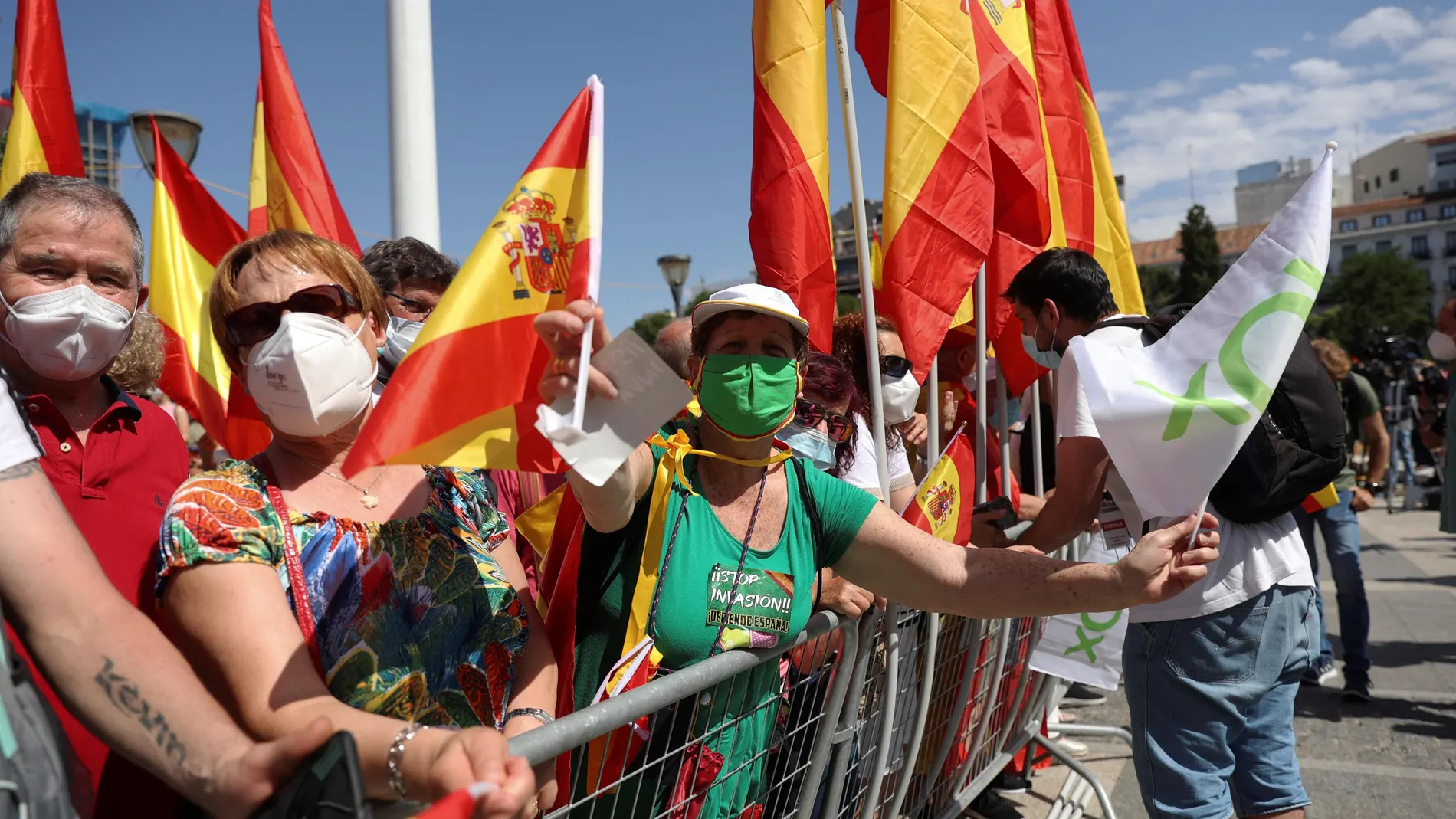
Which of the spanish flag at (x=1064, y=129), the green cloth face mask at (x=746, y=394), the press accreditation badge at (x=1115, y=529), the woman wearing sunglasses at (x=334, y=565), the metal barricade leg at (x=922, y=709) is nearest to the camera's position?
the woman wearing sunglasses at (x=334, y=565)

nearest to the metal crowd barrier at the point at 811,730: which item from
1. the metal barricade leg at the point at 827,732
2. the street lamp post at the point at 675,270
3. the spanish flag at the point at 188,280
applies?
the metal barricade leg at the point at 827,732

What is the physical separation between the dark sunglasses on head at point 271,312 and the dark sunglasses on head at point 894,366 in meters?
2.40

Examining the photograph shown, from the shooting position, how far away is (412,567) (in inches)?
66.4

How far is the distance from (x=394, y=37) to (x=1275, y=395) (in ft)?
17.3

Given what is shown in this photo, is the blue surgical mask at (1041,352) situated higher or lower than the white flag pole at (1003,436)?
higher

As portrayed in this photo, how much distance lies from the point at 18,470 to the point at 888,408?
9.63 feet

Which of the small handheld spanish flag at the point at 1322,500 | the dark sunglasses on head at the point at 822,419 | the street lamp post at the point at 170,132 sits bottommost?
the small handheld spanish flag at the point at 1322,500

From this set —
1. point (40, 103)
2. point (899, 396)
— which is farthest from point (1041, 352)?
point (40, 103)

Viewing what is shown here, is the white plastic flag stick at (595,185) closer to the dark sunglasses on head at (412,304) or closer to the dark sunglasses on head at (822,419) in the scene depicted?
the dark sunglasses on head at (822,419)

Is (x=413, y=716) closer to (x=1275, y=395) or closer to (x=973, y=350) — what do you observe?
(x=1275, y=395)

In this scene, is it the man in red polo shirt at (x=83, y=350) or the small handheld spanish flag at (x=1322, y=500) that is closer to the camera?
the man in red polo shirt at (x=83, y=350)

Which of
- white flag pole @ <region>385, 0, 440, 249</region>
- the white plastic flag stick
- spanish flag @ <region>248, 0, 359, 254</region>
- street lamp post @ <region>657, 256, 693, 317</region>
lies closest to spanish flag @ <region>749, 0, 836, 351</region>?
the white plastic flag stick

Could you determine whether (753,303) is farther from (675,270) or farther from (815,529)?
(675,270)

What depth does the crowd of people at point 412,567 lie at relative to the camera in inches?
51.3
